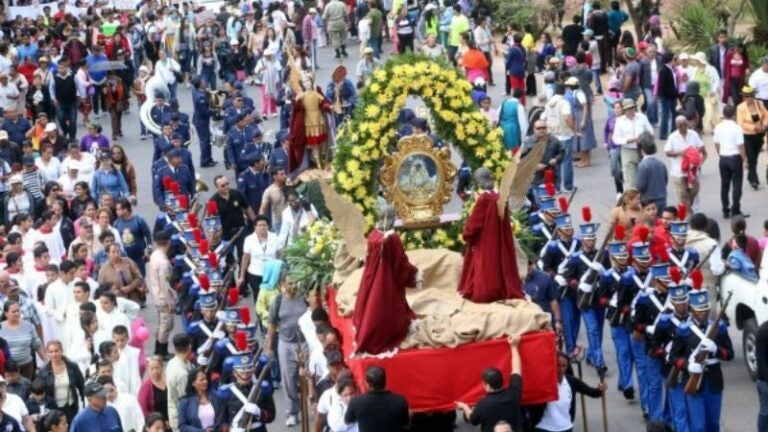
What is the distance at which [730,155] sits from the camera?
82.6ft

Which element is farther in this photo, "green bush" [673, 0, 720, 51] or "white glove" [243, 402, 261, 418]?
"green bush" [673, 0, 720, 51]

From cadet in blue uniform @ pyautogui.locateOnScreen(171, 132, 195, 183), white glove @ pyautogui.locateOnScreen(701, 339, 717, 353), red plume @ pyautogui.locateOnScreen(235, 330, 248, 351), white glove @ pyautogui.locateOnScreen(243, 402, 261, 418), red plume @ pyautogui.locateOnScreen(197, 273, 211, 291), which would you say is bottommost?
white glove @ pyautogui.locateOnScreen(243, 402, 261, 418)

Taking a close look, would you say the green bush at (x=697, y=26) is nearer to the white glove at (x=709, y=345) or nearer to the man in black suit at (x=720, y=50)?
A: the man in black suit at (x=720, y=50)

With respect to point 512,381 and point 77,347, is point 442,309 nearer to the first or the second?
point 512,381

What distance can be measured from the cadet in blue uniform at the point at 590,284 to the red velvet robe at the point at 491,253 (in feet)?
5.24

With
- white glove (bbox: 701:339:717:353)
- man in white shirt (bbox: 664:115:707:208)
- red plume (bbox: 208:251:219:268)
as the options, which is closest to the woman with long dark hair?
red plume (bbox: 208:251:219:268)

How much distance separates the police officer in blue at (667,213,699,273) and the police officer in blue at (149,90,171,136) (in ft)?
41.3

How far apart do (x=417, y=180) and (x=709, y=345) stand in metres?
3.94

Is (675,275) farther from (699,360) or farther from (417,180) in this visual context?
(417,180)

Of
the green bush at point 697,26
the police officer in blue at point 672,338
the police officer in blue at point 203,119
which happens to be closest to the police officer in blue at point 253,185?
the police officer in blue at point 203,119

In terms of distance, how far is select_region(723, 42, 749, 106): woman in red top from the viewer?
30.6 metres

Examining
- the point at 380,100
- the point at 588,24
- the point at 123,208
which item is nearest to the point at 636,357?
the point at 380,100

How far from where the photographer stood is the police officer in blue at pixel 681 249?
760 inches

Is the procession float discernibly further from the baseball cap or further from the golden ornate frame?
the baseball cap
